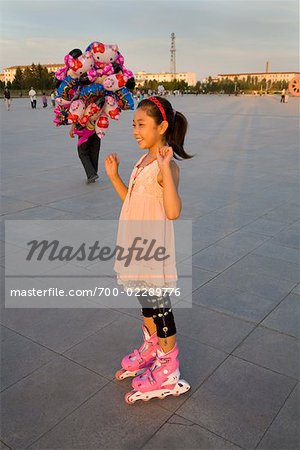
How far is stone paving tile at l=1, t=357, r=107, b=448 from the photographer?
2.40 m

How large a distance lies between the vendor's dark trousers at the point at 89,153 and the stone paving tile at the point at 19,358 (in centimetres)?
535

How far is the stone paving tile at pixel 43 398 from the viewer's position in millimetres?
2396

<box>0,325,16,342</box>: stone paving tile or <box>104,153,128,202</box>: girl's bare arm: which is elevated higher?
<box>104,153,128,202</box>: girl's bare arm

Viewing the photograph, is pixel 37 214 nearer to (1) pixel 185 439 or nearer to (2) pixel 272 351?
(2) pixel 272 351

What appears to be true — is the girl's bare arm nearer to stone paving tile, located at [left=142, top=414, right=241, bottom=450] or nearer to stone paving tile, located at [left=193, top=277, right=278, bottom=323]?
stone paving tile, located at [left=142, top=414, right=241, bottom=450]

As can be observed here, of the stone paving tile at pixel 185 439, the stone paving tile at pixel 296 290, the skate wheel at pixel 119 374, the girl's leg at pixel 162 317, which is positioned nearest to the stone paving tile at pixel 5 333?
the skate wheel at pixel 119 374

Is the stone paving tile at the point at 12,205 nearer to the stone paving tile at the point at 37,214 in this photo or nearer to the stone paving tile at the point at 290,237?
the stone paving tile at the point at 37,214

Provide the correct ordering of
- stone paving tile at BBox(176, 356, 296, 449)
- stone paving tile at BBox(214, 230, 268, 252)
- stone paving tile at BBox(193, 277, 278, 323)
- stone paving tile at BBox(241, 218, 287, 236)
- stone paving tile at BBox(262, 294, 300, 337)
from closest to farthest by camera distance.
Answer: stone paving tile at BBox(176, 356, 296, 449)
stone paving tile at BBox(262, 294, 300, 337)
stone paving tile at BBox(193, 277, 278, 323)
stone paving tile at BBox(214, 230, 268, 252)
stone paving tile at BBox(241, 218, 287, 236)

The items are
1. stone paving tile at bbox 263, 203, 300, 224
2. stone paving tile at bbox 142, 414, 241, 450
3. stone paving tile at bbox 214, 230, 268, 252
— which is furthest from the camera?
stone paving tile at bbox 263, 203, 300, 224

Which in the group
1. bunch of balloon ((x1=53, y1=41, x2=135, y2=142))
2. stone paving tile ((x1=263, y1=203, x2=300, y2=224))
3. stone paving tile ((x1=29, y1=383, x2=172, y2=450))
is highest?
bunch of balloon ((x1=53, y1=41, x2=135, y2=142))

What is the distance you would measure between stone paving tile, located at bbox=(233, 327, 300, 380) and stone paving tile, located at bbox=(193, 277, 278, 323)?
0.78 feet

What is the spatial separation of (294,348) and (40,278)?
2465 millimetres

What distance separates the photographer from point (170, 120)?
2.44 m

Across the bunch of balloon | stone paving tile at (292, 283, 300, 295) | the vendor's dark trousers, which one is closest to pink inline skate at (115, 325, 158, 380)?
stone paving tile at (292, 283, 300, 295)
